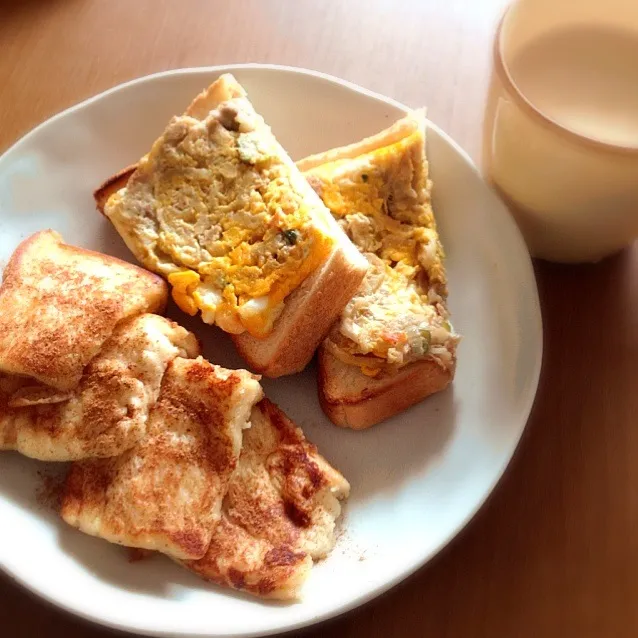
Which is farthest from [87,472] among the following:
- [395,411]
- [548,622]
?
[548,622]

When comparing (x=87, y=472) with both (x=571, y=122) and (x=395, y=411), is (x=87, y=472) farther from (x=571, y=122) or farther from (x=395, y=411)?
(x=571, y=122)

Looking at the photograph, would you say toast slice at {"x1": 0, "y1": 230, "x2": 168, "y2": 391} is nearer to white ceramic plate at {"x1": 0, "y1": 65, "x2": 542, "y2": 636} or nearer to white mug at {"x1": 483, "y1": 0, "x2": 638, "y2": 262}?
white ceramic plate at {"x1": 0, "y1": 65, "x2": 542, "y2": 636}

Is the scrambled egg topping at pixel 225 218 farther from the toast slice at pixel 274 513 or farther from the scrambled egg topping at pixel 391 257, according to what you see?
the toast slice at pixel 274 513

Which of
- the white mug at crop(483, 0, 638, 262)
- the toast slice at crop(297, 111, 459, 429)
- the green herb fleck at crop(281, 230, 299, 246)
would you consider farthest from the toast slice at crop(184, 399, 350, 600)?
the white mug at crop(483, 0, 638, 262)

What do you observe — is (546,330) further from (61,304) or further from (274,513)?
(61,304)

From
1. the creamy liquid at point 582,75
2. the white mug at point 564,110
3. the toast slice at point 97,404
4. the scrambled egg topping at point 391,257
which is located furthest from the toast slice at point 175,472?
the creamy liquid at point 582,75
